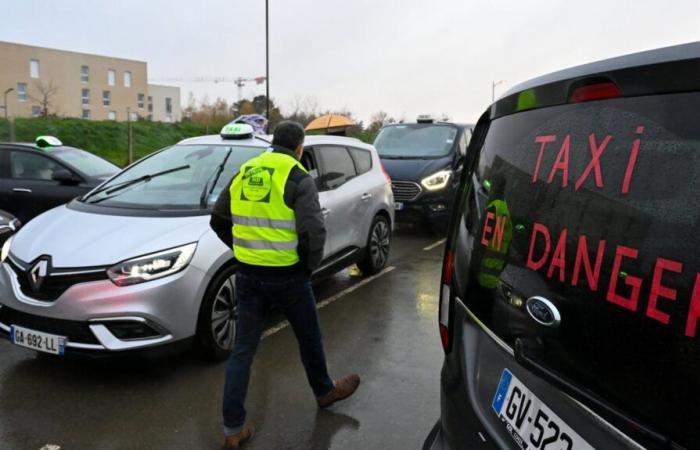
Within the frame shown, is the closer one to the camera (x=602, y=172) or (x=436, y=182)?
(x=602, y=172)

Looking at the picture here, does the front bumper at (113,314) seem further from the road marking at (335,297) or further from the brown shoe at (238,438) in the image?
the road marking at (335,297)

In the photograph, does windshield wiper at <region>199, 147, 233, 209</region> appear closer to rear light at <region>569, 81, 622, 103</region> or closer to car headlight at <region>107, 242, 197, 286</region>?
car headlight at <region>107, 242, 197, 286</region>

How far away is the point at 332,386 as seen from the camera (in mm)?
3432

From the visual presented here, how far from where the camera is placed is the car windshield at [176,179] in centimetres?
436

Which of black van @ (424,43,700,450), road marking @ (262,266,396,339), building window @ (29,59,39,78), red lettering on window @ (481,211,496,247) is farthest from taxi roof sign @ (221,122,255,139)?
building window @ (29,59,39,78)

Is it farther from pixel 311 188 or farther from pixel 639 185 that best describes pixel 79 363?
pixel 639 185

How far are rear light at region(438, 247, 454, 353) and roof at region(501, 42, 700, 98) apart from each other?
71cm

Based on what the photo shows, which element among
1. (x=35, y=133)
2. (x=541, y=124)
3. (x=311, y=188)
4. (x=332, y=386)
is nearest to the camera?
(x=541, y=124)

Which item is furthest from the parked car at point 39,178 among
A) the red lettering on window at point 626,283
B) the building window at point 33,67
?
the building window at point 33,67

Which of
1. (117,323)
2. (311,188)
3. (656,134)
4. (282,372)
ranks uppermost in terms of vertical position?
(656,134)

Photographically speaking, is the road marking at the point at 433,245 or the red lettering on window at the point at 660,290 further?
the road marking at the point at 433,245

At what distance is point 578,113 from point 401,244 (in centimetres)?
713

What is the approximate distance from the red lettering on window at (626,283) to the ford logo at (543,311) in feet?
0.53

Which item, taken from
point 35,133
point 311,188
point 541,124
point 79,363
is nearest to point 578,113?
point 541,124
